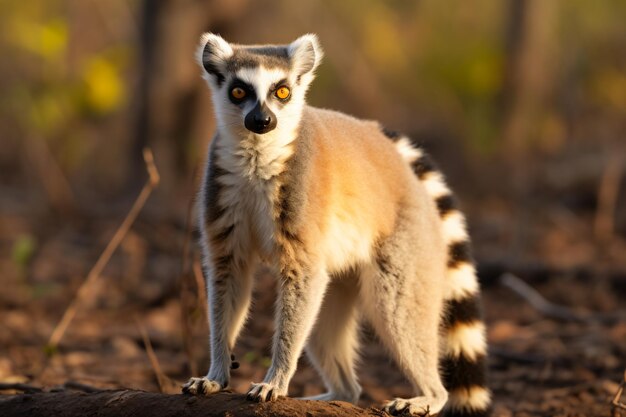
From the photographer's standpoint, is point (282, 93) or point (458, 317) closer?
point (282, 93)

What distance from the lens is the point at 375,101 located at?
17.8 metres

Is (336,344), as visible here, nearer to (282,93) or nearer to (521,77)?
(282,93)

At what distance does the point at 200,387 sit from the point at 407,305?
1230mm

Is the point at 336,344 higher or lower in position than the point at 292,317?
higher

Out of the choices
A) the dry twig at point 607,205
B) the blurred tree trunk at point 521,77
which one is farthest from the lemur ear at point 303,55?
the blurred tree trunk at point 521,77

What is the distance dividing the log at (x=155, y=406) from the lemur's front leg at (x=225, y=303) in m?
0.32

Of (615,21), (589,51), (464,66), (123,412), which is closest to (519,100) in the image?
(464,66)

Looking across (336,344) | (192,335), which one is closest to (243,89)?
(336,344)

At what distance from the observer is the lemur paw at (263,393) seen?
11.8 feet

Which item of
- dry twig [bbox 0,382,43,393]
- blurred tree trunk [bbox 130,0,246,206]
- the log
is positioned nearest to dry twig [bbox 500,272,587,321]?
the log

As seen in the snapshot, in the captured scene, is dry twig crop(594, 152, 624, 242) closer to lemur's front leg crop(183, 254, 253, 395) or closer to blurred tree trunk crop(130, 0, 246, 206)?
blurred tree trunk crop(130, 0, 246, 206)

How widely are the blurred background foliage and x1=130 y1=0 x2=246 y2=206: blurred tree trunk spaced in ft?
0.06

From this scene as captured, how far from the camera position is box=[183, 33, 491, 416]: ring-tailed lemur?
400cm

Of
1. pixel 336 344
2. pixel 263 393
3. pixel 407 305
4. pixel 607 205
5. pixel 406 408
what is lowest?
pixel 263 393
